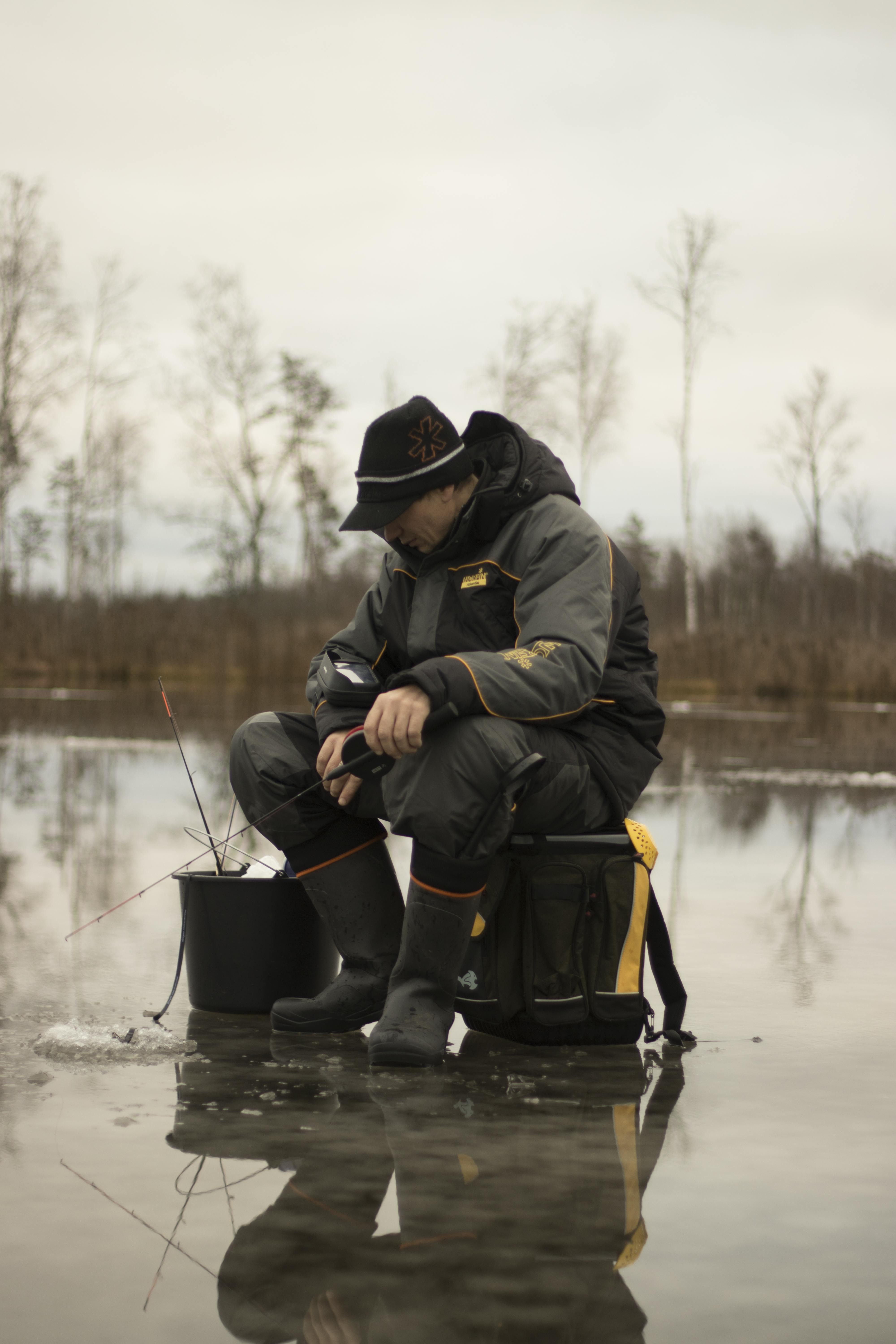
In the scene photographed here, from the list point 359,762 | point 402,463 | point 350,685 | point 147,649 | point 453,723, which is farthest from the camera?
point 147,649

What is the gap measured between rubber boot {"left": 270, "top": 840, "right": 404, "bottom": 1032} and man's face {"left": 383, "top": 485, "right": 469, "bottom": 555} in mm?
668

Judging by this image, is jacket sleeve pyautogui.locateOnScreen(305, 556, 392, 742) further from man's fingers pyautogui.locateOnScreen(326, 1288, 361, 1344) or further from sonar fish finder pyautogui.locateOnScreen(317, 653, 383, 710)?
man's fingers pyautogui.locateOnScreen(326, 1288, 361, 1344)

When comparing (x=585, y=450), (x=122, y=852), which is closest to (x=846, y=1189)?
(x=122, y=852)

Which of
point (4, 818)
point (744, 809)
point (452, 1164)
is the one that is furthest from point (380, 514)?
point (744, 809)

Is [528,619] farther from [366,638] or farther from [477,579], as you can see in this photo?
[366,638]

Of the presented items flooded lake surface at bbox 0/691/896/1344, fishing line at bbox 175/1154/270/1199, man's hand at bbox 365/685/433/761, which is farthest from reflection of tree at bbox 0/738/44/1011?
fishing line at bbox 175/1154/270/1199

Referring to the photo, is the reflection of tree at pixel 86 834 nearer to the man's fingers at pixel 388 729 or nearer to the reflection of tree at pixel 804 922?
the man's fingers at pixel 388 729

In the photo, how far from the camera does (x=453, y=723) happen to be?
99.8 inches

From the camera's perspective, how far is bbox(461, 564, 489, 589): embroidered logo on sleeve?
9.29 feet

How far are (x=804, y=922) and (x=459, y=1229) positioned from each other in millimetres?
2504

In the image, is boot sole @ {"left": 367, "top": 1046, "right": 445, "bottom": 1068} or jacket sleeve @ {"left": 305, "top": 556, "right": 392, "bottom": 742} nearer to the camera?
boot sole @ {"left": 367, "top": 1046, "right": 445, "bottom": 1068}

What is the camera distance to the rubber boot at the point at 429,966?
251 centimetres

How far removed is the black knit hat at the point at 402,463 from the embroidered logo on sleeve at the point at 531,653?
0.41 m

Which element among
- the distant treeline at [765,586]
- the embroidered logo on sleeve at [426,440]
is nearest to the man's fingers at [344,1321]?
the embroidered logo on sleeve at [426,440]
